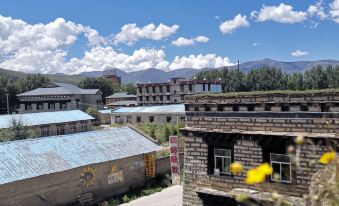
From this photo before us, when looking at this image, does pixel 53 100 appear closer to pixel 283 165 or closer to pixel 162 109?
pixel 162 109

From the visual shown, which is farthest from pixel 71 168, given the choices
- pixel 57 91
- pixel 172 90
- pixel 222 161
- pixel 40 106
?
pixel 172 90

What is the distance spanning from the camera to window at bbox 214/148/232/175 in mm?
11124

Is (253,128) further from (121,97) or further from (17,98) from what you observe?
(121,97)

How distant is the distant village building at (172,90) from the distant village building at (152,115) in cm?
2012

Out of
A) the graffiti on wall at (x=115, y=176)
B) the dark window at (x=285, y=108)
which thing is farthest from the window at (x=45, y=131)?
the dark window at (x=285, y=108)

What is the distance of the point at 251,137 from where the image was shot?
1047cm

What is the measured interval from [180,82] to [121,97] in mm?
23483

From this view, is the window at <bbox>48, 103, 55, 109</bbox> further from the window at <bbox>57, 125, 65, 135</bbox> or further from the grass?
the grass

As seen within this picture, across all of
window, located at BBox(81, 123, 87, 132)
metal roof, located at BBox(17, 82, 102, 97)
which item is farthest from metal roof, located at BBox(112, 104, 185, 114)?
metal roof, located at BBox(17, 82, 102, 97)

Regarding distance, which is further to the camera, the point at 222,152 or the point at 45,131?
the point at 45,131

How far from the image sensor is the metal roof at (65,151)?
16.7 m

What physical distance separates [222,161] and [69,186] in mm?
8973

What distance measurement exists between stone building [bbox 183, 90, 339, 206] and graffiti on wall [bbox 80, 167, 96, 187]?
788 cm

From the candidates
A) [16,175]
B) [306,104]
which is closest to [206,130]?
[306,104]
